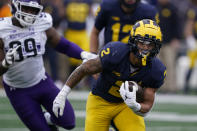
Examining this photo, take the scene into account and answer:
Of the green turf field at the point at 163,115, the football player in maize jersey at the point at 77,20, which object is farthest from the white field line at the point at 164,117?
the football player in maize jersey at the point at 77,20

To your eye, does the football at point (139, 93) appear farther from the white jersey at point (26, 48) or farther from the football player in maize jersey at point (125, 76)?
the white jersey at point (26, 48)

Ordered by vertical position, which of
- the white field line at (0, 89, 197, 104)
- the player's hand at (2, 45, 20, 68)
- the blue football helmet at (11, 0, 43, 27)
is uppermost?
the blue football helmet at (11, 0, 43, 27)

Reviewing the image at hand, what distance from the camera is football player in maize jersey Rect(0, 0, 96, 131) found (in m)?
4.98

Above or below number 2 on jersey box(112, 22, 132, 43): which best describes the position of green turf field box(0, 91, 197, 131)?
below

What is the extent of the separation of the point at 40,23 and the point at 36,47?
26cm

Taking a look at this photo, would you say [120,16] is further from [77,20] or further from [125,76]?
[77,20]

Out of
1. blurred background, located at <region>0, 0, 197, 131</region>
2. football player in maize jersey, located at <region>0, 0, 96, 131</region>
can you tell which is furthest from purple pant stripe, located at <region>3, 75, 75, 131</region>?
blurred background, located at <region>0, 0, 197, 131</region>

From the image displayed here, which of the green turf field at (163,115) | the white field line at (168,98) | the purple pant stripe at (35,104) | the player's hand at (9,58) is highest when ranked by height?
the player's hand at (9,58)

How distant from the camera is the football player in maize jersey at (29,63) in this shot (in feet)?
16.3

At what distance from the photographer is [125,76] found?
444cm

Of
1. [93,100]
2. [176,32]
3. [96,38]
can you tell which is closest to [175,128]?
[96,38]

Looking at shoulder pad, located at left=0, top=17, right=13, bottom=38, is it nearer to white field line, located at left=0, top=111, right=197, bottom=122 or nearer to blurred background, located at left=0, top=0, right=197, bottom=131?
white field line, located at left=0, top=111, right=197, bottom=122

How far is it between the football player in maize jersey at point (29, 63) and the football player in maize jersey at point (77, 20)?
16.5 feet

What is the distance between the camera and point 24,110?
5.09 meters
